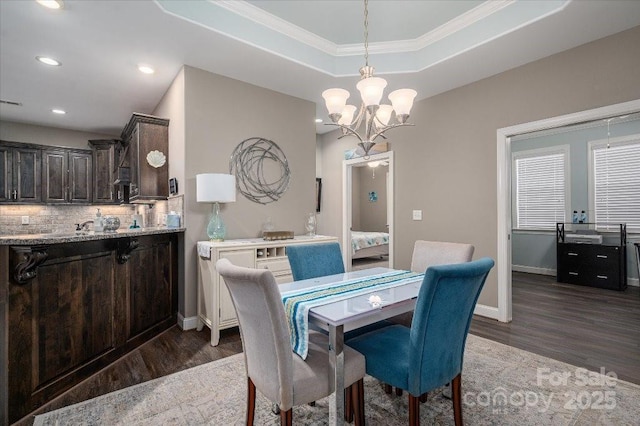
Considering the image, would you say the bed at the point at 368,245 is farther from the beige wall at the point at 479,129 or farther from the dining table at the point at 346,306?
the dining table at the point at 346,306

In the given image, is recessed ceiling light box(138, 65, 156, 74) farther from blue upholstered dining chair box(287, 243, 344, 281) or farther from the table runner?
the table runner

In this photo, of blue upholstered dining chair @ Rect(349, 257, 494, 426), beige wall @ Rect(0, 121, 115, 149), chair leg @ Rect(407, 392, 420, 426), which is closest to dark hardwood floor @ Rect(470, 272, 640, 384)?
blue upholstered dining chair @ Rect(349, 257, 494, 426)

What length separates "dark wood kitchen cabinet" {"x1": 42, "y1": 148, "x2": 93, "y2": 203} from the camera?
5.20 metres

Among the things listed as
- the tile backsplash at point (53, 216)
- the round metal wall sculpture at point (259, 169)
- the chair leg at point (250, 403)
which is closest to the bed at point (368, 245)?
the round metal wall sculpture at point (259, 169)

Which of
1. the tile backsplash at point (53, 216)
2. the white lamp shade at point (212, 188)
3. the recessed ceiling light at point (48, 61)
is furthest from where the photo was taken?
the tile backsplash at point (53, 216)

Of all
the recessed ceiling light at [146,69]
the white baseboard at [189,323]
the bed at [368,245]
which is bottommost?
the white baseboard at [189,323]

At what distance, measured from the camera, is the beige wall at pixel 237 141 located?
331cm

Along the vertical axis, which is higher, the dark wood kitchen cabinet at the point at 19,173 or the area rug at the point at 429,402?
the dark wood kitchen cabinet at the point at 19,173

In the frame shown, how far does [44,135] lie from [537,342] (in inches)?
311

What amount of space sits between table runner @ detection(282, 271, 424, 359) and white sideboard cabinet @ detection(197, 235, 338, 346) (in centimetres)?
107

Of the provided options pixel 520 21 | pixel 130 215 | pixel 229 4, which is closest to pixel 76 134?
pixel 130 215

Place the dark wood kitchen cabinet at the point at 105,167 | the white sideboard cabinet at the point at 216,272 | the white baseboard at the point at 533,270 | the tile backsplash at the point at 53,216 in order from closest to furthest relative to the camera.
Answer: the white sideboard cabinet at the point at 216,272
the tile backsplash at the point at 53,216
the dark wood kitchen cabinet at the point at 105,167
the white baseboard at the point at 533,270

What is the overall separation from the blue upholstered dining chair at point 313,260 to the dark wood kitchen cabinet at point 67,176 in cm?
507

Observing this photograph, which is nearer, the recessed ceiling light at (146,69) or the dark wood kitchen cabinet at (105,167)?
the recessed ceiling light at (146,69)
